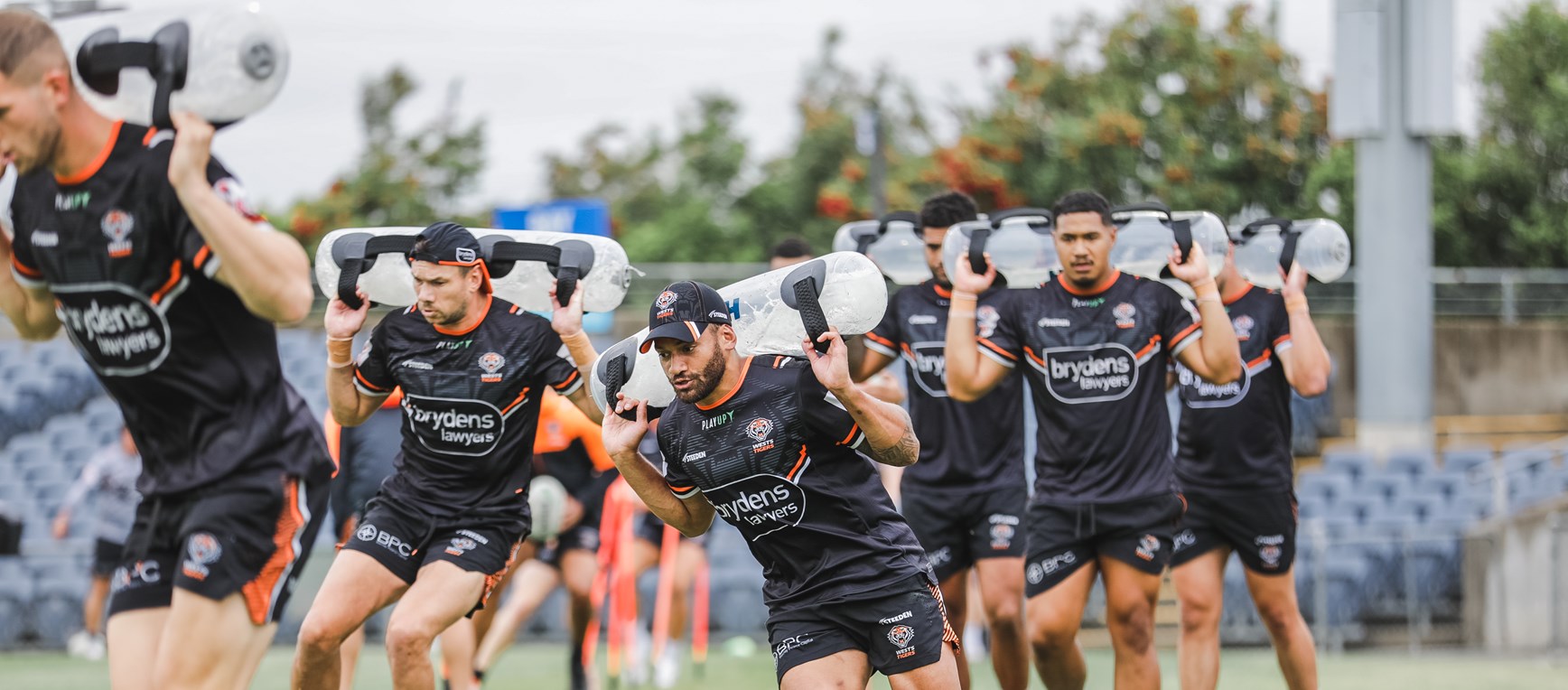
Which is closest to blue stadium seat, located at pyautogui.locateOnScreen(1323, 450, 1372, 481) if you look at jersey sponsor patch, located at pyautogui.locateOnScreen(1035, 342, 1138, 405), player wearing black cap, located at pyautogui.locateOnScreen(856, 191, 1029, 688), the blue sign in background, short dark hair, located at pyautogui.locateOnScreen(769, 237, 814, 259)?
short dark hair, located at pyautogui.locateOnScreen(769, 237, 814, 259)

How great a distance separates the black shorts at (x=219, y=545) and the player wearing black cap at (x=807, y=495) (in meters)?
1.12

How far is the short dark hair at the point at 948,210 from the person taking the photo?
7.73 m

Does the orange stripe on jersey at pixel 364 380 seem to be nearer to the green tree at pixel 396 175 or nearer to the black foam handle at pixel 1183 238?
the black foam handle at pixel 1183 238

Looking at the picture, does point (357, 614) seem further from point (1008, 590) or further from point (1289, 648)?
point (1289, 648)

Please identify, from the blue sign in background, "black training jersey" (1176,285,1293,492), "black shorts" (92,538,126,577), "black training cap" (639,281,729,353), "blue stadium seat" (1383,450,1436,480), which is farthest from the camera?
the blue sign in background

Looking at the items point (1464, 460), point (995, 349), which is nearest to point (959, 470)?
point (995, 349)

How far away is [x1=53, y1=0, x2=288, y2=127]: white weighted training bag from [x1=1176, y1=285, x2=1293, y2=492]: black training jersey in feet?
15.3

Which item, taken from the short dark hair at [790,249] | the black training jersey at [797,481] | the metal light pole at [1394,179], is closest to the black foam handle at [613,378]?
the black training jersey at [797,481]

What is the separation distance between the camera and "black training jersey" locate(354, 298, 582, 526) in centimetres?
646

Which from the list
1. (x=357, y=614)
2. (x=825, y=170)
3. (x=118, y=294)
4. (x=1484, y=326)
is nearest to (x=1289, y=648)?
(x=357, y=614)

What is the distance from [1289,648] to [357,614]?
13.6 feet

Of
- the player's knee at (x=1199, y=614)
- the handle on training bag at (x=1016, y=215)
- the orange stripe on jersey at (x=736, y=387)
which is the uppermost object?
the handle on training bag at (x=1016, y=215)

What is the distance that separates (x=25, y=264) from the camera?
453cm

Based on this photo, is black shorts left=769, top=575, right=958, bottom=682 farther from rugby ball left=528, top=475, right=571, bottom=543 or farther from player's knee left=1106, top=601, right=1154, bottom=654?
rugby ball left=528, top=475, right=571, bottom=543
